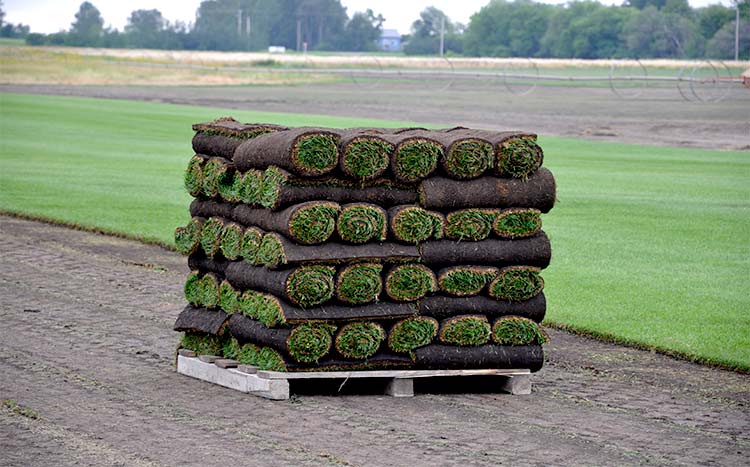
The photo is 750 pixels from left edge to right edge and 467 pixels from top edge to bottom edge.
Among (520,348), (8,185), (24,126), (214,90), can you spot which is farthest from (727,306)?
(214,90)

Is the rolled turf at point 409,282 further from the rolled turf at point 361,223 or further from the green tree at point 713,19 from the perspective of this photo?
the green tree at point 713,19

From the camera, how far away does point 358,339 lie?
33.8 ft

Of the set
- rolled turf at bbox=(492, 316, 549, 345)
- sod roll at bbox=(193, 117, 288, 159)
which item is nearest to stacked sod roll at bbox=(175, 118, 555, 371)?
rolled turf at bbox=(492, 316, 549, 345)

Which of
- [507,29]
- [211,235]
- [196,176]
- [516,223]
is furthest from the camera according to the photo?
[507,29]

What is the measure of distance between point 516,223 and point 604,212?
13990 millimetres

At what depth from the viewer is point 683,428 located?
9.75 meters

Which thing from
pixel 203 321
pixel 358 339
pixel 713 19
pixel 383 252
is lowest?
pixel 203 321

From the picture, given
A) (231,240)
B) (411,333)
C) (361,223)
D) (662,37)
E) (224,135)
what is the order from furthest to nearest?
1. (662,37)
2. (224,135)
3. (231,240)
4. (411,333)
5. (361,223)

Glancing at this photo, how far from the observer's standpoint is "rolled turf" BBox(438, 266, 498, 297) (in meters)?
10.6

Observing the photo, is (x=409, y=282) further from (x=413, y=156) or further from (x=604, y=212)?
(x=604, y=212)

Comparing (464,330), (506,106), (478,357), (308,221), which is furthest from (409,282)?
(506,106)

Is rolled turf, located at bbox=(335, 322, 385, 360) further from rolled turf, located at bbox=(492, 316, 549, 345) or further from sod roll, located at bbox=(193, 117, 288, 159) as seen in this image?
sod roll, located at bbox=(193, 117, 288, 159)

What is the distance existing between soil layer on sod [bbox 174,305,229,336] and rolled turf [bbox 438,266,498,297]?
1895mm

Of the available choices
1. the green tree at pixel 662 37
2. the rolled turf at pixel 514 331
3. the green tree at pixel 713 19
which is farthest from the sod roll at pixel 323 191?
the green tree at pixel 713 19
